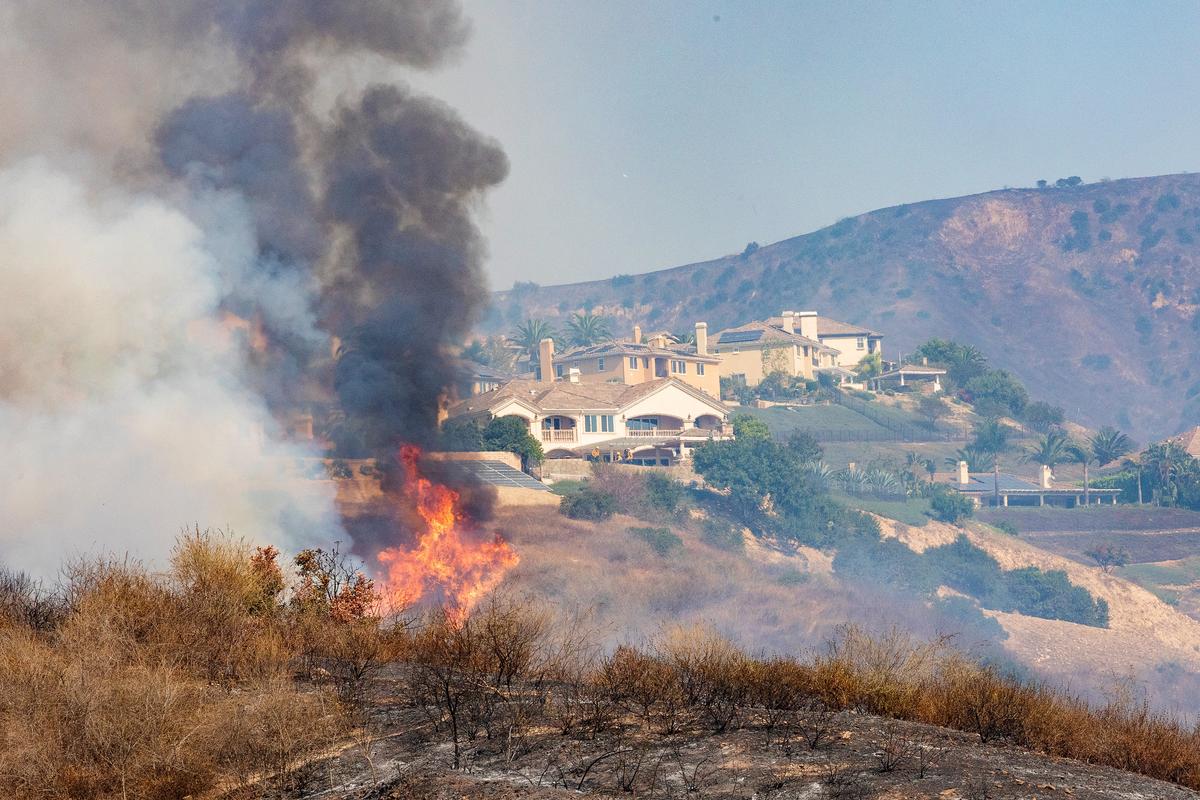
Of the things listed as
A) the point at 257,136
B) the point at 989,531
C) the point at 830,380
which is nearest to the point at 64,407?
the point at 257,136

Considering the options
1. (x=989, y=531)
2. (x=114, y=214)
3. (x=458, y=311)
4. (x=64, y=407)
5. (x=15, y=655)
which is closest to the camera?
(x=15, y=655)

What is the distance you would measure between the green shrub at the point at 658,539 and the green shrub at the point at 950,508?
32200mm

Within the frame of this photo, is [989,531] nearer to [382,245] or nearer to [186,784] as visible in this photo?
[382,245]

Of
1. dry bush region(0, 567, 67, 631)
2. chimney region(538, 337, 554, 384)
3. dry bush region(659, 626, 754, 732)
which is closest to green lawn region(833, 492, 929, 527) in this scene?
chimney region(538, 337, 554, 384)

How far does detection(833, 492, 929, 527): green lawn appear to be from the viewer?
106312 mm

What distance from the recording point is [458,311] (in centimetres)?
4953

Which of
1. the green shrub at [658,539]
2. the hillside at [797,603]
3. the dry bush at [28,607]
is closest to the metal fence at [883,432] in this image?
the hillside at [797,603]

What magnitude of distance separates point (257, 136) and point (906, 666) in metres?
34.0

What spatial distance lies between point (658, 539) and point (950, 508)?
3521cm

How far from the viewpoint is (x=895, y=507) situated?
111m

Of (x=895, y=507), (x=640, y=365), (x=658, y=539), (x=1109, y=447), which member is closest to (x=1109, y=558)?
(x=895, y=507)

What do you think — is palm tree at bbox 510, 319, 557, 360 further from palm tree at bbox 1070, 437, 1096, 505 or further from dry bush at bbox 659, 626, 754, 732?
dry bush at bbox 659, 626, 754, 732

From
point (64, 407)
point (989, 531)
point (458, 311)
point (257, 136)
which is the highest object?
point (257, 136)

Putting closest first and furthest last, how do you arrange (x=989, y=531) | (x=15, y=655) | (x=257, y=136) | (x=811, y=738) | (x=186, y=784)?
(x=186, y=784)
(x=811, y=738)
(x=15, y=655)
(x=257, y=136)
(x=989, y=531)
